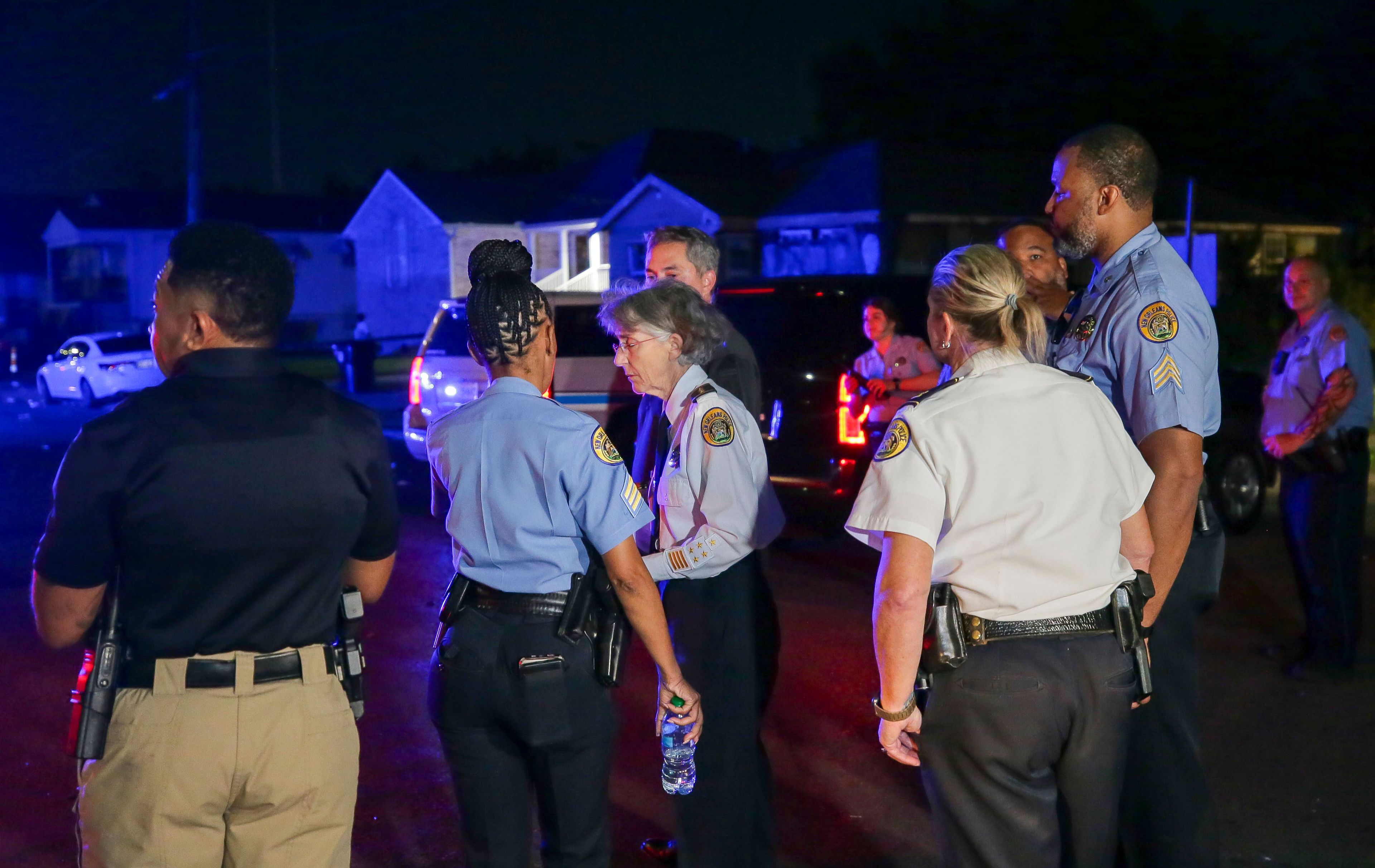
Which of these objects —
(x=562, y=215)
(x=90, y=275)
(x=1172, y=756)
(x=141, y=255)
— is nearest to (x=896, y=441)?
(x=1172, y=756)

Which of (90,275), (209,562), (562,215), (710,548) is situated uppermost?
(562,215)

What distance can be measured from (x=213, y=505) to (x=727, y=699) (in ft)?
5.39

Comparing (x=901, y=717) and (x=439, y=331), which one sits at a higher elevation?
(x=439, y=331)

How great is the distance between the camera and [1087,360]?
3.38 meters

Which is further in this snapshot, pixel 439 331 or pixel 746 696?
pixel 439 331

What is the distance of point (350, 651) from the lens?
8.74 ft

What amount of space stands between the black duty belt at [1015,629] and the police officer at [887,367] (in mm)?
5042

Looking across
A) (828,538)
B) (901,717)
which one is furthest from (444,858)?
(828,538)

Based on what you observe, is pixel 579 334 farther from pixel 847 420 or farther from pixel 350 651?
pixel 350 651

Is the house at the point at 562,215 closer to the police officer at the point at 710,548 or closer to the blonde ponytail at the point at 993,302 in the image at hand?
the police officer at the point at 710,548

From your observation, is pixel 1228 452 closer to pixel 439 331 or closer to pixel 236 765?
pixel 439 331

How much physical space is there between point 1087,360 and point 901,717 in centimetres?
126

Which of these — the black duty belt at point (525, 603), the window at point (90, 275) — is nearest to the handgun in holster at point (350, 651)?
the black duty belt at point (525, 603)

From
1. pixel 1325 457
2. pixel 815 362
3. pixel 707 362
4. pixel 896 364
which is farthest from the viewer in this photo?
pixel 815 362
